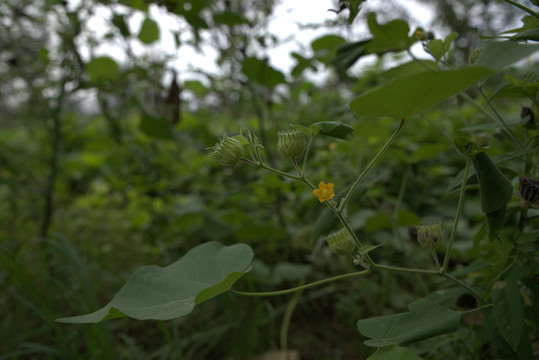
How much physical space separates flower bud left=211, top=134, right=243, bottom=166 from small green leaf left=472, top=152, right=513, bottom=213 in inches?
13.1

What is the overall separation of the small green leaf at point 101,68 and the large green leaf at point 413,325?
1.45 metres

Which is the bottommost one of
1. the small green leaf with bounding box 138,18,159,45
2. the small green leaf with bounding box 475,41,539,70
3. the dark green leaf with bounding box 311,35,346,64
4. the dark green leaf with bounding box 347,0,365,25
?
the dark green leaf with bounding box 311,35,346,64

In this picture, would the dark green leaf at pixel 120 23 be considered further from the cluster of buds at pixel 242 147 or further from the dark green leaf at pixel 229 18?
the cluster of buds at pixel 242 147

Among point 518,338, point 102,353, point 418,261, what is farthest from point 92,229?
point 518,338

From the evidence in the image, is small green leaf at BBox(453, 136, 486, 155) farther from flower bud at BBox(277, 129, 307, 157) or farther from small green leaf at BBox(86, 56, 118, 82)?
small green leaf at BBox(86, 56, 118, 82)

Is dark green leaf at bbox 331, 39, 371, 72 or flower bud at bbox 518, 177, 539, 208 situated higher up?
dark green leaf at bbox 331, 39, 371, 72

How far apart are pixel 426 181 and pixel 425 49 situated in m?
1.18

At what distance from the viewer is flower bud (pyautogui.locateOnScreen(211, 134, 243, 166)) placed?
1.61ft

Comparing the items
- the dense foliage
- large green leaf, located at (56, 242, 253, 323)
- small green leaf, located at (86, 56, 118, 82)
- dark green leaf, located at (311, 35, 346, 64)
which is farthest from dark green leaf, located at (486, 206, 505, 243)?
small green leaf, located at (86, 56, 118, 82)

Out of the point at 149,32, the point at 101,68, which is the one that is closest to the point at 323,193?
the point at 149,32

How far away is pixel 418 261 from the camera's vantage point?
50.8 inches

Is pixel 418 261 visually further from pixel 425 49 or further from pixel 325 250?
pixel 425 49

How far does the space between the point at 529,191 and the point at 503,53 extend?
0.66ft

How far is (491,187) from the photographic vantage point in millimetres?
470
